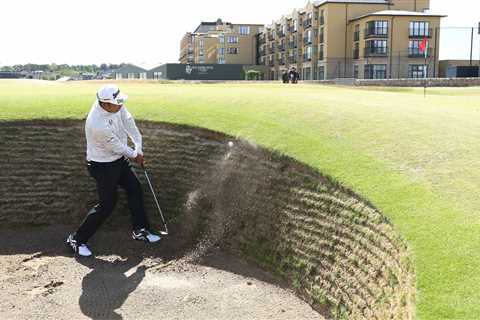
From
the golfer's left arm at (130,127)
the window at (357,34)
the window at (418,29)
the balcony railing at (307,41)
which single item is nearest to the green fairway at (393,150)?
the golfer's left arm at (130,127)

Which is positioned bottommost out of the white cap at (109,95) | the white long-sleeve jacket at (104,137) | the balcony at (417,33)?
the white long-sleeve jacket at (104,137)

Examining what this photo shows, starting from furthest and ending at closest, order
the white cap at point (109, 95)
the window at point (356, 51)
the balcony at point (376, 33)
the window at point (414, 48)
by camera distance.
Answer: the window at point (356, 51) → the balcony at point (376, 33) → the window at point (414, 48) → the white cap at point (109, 95)

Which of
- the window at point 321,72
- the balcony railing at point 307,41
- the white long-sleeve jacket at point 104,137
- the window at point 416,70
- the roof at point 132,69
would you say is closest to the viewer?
the white long-sleeve jacket at point 104,137

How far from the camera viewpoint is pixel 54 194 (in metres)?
10.2

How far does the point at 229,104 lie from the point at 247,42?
361ft

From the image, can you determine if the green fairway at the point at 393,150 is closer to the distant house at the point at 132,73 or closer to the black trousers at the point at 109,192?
Result: the black trousers at the point at 109,192

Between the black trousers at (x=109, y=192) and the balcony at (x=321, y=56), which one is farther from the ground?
the balcony at (x=321, y=56)

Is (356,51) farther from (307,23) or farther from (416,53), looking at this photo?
(307,23)

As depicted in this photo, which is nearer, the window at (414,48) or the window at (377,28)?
the window at (414,48)

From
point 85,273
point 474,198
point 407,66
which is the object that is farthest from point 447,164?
point 407,66

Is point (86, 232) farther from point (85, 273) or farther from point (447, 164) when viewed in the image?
point (447, 164)

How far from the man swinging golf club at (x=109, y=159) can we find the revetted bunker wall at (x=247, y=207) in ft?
4.04

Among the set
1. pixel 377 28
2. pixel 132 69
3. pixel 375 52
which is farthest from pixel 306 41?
pixel 132 69

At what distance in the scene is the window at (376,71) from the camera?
69.1 m
